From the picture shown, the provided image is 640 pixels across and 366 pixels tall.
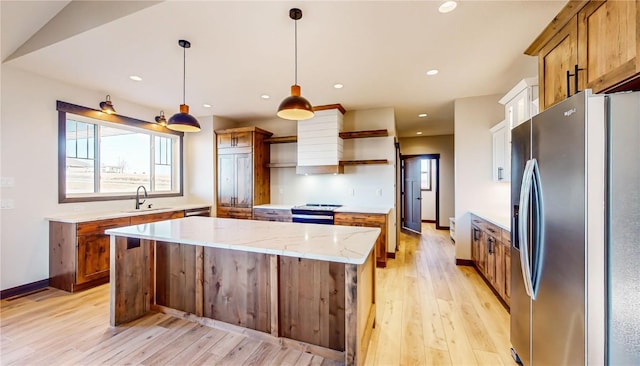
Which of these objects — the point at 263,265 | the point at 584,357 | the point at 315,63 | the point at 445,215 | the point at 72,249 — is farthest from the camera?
the point at 445,215

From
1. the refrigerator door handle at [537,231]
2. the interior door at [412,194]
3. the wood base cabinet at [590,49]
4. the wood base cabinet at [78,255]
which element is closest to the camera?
the wood base cabinet at [590,49]

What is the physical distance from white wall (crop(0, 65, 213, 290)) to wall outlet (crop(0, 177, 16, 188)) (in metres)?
0.03

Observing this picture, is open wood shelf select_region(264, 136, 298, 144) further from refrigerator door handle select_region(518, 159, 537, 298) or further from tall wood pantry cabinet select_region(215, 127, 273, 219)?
refrigerator door handle select_region(518, 159, 537, 298)

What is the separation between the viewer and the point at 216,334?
89.8 inches

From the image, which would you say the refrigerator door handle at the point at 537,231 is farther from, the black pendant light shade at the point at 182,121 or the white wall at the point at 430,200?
the white wall at the point at 430,200

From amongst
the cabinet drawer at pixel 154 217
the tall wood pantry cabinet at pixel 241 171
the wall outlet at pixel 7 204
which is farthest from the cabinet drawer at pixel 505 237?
the wall outlet at pixel 7 204

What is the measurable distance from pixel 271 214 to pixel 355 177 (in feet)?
5.56

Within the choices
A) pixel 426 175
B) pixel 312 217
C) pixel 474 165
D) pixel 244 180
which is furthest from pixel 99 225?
pixel 426 175

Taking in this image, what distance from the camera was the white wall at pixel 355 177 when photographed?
15.3 ft

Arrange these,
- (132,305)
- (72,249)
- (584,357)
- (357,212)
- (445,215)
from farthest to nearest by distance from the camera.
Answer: (445,215)
(357,212)
(72,249)
(132,305)
(584,357)

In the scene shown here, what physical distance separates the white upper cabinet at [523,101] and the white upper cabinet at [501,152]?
1.09 ft

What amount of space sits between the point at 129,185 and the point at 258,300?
3.63 metres

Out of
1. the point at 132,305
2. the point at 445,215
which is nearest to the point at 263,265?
the point at 132,305

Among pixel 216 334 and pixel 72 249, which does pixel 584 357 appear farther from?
pixel 72 249
